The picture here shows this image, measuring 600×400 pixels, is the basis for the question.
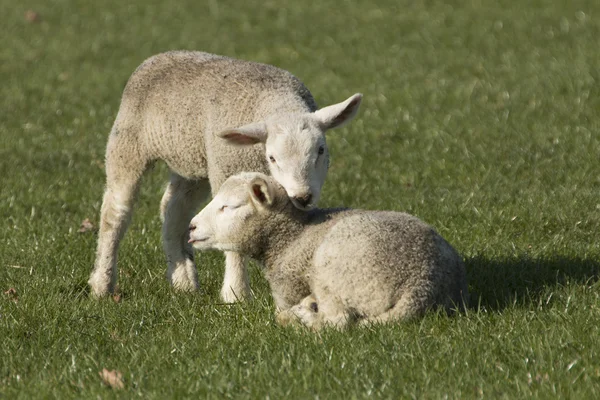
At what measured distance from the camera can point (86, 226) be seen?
25.3 ft

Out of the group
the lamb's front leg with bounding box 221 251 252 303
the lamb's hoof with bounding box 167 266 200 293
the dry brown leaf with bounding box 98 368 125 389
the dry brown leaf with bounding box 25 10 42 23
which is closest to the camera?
the dry brown leaf with bounding box 98 368 125 389

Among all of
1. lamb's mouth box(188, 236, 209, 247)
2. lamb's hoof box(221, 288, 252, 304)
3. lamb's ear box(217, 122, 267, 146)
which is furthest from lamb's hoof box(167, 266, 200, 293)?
lamb's ear box(217, 122, 267, 146)

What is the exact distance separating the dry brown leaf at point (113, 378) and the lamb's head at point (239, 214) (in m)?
1.05

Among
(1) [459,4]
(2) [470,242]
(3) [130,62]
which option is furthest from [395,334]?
(1) [459,4]

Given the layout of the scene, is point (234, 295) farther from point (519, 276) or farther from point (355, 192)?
point (355, 192)

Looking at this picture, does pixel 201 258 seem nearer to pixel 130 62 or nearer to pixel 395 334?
pixel 395 334

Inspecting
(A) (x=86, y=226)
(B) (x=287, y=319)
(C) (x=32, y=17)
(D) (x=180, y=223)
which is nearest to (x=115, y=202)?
(D) (x=180, y=223)

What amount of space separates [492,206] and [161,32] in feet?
28.2

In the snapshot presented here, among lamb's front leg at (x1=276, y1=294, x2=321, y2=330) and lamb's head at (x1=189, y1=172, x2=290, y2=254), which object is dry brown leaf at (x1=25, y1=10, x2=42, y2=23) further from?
lamb's front leg at (x1=276, y1=294, x2=321, y2=330)

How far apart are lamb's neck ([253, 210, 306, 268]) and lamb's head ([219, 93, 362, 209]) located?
0.27 feet

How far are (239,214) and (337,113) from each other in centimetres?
96

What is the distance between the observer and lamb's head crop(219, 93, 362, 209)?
5460 millimetres

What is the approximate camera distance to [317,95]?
11.6 metres

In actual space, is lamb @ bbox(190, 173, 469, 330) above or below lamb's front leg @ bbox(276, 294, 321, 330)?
above
